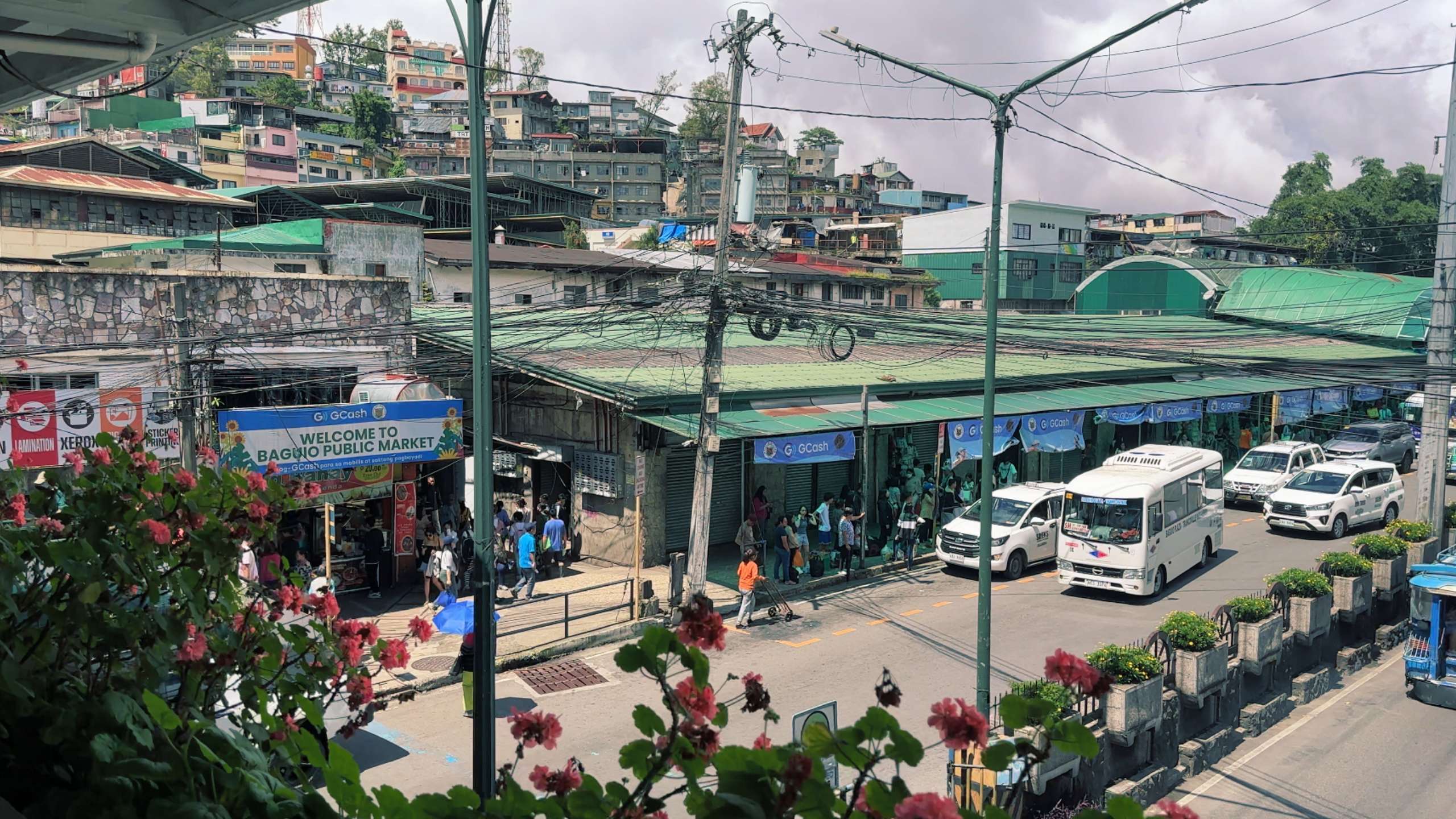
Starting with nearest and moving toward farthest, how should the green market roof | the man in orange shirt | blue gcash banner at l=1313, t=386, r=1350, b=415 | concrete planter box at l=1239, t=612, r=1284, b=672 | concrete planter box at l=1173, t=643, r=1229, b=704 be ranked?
concrete planter box at l=1173, t=643, r=1229, b=704, concrete planter box at l=1239, t=612, r=1284, b=672, the man in orange shirt, the green market roof, blue gcash banner at l=1313, t=386, r=1350, b=415

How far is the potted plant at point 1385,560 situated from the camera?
765 inches

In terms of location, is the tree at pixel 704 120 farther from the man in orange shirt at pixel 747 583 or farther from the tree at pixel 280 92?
the man in orange shirt at pixel 747 583

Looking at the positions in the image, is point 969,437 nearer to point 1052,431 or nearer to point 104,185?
point 1052,431

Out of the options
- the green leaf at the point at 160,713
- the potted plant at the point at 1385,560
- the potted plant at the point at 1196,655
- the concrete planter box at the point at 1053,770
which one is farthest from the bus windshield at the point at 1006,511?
the green leaf at the point at 160,713

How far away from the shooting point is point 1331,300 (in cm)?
4844

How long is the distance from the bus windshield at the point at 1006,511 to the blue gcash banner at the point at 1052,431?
3.66 m

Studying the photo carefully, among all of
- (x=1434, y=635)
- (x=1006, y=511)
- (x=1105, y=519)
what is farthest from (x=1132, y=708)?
(x=1006, y=511)

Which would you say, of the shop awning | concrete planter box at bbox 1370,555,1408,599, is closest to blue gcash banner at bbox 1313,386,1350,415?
the shop awning

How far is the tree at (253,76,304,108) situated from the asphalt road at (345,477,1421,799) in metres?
93.6

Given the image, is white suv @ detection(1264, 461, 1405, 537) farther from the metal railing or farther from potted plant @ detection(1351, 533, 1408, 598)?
the metal railing

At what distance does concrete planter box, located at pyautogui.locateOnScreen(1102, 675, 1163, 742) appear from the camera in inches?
488

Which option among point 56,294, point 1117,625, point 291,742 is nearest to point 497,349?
point 56,294

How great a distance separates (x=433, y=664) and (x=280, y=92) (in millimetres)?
99032

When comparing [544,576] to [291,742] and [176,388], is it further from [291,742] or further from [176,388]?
[291,742]
